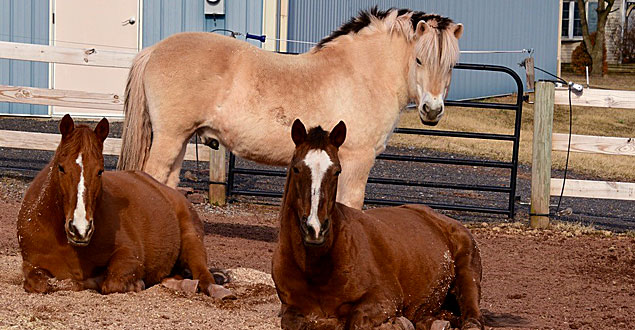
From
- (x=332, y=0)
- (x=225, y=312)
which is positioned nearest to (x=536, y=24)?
(x=332, y=0)

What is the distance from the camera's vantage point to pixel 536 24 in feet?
82.0

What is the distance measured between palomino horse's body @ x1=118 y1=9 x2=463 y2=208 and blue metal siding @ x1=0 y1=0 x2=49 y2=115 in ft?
31.5

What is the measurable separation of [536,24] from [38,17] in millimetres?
14334

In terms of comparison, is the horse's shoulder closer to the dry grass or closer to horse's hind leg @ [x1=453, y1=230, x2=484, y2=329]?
horse's hind leg @ [x1=453, y1=230, x2=484, y2=329]

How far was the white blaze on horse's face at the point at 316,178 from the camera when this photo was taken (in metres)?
3.89

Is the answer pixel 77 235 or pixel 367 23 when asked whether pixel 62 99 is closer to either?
pixel 367 23

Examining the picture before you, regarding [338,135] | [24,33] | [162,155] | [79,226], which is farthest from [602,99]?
[24,33]

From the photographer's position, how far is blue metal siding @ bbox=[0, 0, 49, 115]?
15.9 meters

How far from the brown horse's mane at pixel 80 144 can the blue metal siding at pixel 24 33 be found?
11837mm

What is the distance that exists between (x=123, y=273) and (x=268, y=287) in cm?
99

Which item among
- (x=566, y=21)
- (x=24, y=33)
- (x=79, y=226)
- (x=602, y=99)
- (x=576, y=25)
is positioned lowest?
(x=79, y=226)

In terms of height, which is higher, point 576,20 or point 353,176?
point 576,20

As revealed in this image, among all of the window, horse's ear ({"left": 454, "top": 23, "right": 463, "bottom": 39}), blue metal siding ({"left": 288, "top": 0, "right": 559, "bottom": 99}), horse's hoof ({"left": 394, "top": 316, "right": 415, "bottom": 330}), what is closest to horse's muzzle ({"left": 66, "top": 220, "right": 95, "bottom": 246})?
horse's hoof ({"left": 394, "top": 316, "right": 415, "bottom": 330})

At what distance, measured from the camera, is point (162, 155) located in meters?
6.86
